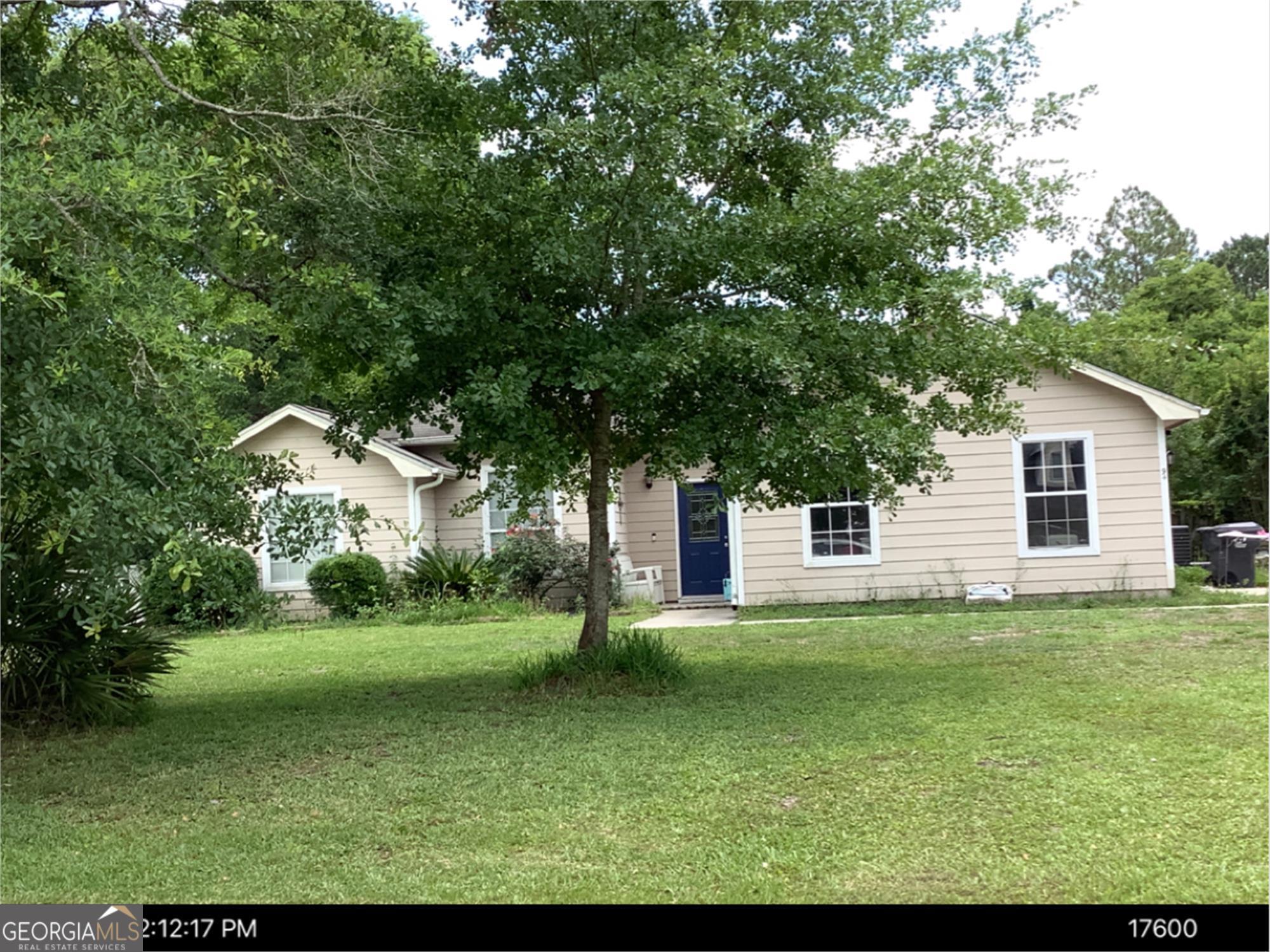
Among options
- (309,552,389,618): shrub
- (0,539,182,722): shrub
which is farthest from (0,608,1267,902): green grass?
(309,552,389,618): shrub

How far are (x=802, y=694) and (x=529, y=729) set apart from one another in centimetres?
217

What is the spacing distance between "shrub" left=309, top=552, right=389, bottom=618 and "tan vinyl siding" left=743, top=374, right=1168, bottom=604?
565cm

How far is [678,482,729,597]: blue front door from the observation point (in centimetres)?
1673

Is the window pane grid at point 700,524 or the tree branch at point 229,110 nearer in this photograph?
the tree branch at point 229,110

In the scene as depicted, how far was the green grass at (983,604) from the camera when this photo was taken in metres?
13.6

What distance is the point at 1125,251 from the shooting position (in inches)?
1644

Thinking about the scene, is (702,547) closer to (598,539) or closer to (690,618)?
(690,618)

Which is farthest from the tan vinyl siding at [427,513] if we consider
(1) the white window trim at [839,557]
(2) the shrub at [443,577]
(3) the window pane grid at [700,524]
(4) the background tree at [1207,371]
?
Answer: (4) the background tree at [1207,371]

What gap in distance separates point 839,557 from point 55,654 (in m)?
10.4

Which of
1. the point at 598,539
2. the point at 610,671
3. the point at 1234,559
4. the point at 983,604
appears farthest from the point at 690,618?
the point at 1234,559

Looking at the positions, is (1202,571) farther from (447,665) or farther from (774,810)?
(774,810)

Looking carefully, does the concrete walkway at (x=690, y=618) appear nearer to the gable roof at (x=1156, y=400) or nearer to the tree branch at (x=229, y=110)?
the gable roof at (x=1156, y=400)

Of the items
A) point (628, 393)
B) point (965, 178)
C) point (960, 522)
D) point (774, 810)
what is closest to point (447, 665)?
point (628, 393)

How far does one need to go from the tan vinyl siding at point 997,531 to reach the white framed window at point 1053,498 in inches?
3.9
